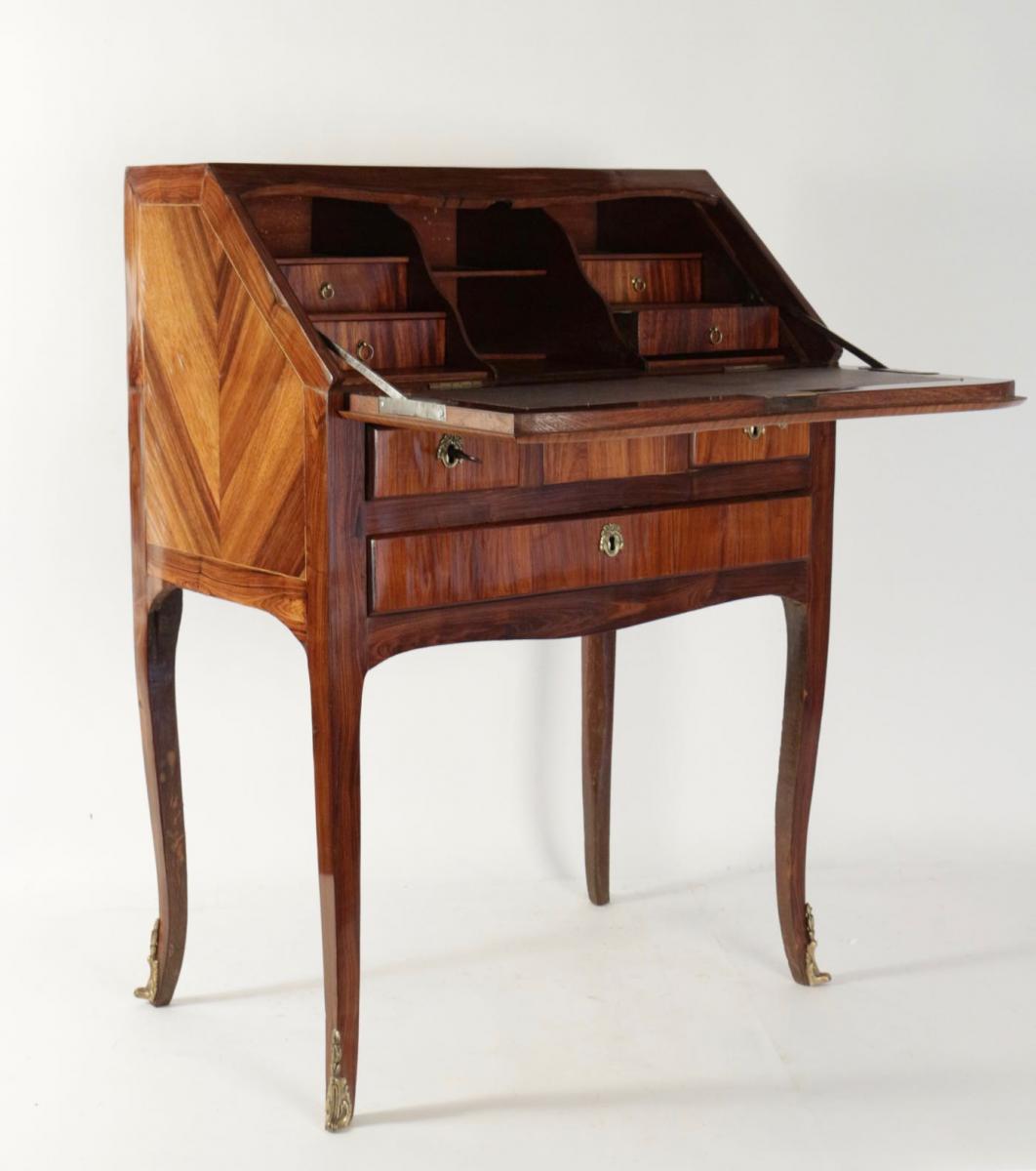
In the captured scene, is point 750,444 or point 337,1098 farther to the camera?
point 750,444

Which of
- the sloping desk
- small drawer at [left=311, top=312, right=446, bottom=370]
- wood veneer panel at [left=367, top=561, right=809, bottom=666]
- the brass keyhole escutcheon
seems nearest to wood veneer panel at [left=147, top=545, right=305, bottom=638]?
the sloping desk

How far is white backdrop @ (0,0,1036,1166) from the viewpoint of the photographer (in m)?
3.63

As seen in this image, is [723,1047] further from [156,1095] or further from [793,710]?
[156,1095]

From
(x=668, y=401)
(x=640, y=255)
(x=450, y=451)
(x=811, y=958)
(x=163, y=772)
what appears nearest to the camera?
(x=668, y=401)

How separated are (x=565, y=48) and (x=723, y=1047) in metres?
1.94

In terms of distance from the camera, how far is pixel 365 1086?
10.2 ft

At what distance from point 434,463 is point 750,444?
61 centimetres

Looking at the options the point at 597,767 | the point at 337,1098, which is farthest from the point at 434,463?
the point at 597,767

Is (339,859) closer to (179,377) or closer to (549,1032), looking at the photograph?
(549,1032)

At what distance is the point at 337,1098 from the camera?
292 cm

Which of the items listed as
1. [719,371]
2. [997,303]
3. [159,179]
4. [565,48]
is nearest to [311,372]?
[159,179]

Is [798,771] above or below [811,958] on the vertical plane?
above

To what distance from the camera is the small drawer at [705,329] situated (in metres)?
3.27

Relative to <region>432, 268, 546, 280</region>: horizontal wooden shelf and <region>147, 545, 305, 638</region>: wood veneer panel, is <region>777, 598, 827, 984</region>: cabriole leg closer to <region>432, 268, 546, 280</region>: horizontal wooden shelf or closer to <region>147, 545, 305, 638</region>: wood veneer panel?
<region>432, 268, 546, 280</region>: horizontal wooden shelf
